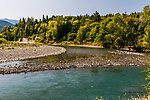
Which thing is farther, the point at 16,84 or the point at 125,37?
the point at 125,37

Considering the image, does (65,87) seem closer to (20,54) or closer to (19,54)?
(20,54)

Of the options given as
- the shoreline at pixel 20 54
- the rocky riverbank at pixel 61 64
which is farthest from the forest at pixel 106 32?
the shoreline at pixel 20 54

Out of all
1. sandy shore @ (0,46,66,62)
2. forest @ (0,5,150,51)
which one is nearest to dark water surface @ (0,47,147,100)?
sandy shore @ (0,46,66,62)

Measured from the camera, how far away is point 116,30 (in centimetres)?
8000

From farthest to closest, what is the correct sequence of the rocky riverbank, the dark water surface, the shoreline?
1. the shoreline
2. the rocky riverbank
3. the dark water surface

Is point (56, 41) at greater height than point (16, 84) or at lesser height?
greater

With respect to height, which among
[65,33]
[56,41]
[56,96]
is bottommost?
[56,96]

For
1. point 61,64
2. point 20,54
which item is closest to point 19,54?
point 20,54

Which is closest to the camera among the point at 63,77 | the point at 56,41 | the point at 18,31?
the point at 63,77

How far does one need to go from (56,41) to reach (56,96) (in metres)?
124

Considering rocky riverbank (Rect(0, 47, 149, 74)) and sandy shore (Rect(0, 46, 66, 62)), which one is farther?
sandy shore (Rect(0, 46, 66, 62))

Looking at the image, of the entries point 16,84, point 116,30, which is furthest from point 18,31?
point 16,84

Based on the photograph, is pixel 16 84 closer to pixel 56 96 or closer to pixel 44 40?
pixel 56 96

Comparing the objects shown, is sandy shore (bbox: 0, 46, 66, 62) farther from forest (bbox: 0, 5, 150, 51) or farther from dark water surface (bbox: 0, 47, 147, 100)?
forest (bbox: 0, 5, 150, 51)
